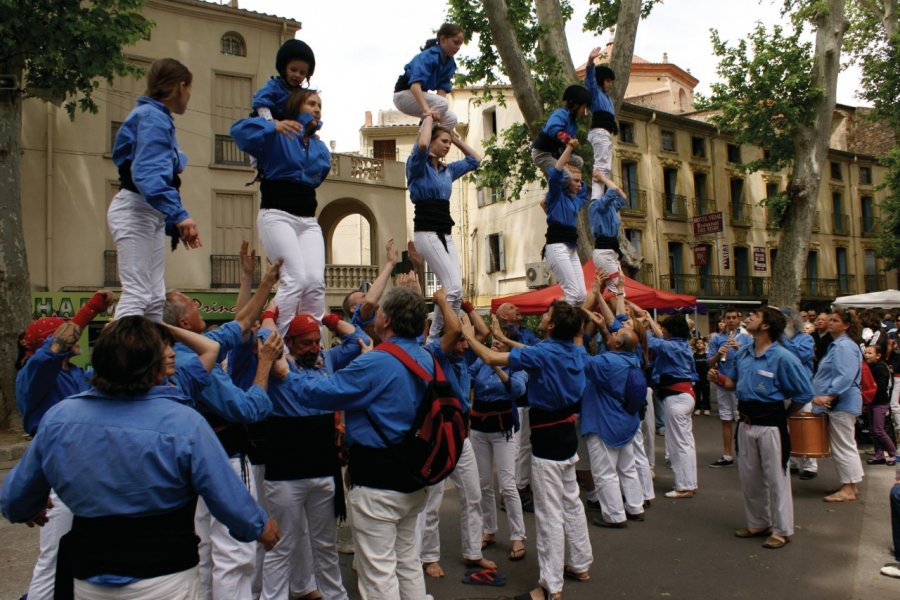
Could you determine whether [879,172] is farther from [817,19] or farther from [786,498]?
[786,498]

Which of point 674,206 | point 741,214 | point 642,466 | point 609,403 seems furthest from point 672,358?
point 741,214

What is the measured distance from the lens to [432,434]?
3.84 metres

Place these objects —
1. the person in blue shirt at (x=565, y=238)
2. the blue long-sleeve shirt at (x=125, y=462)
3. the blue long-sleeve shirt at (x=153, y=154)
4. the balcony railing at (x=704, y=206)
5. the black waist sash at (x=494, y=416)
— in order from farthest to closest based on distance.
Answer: the balcony railing at (x=704, y=206) < the person in blue shirt at (x=565, y=238) < the black waist sash at (x=494, y=416) < the blue long-sleeve shirt at (x=153, y=154) < the blue long-sleeve shirt at (x=125, y=462)

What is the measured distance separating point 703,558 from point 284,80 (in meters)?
5.36

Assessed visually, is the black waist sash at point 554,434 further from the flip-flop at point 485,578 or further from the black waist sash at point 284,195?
the black waist sash at point 284,195

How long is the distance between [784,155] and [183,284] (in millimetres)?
21491

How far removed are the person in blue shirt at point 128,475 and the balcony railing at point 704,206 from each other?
3747 cm

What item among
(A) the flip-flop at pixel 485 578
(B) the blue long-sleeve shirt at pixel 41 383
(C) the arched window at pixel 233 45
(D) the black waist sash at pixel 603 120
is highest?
(C) the arched window at pixel 233 45

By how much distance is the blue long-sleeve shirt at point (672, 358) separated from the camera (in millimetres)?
8688

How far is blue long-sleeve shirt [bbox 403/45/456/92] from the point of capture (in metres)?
5.94

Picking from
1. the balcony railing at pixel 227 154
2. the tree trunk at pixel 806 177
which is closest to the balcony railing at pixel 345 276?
the balcony railing at pixel 227 154

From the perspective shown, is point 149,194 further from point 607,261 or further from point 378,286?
point 607,261

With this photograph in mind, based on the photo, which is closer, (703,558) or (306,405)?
(306,405)

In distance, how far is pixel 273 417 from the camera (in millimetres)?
4832
